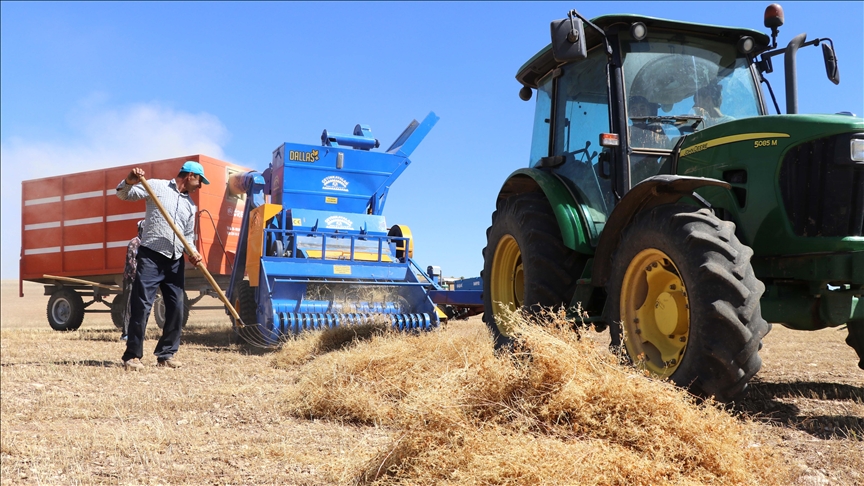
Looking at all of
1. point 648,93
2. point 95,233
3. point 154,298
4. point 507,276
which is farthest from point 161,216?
point 95,233

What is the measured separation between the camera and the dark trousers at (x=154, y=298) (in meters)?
6.14

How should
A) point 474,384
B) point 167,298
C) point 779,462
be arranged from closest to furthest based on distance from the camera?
point 779,462
point 474,384
point 167,298

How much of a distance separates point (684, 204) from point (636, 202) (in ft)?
1.06

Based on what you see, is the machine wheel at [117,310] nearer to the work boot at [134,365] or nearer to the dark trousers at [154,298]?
the dark trousers at [154,298]

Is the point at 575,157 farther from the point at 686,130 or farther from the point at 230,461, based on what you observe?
the point at 230,461

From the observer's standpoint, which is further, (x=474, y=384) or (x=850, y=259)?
(x=850, y=259)

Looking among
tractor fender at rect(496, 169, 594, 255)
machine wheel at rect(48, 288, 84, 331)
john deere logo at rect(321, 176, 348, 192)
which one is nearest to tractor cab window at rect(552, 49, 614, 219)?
tractor fender at rect(496, 169, 594, 255)

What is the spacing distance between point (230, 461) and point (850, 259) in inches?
127

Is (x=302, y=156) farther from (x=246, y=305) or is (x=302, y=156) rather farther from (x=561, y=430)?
(x=561, y=430)

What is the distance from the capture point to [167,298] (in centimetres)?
643

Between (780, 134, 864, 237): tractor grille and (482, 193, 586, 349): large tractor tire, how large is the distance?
4.62ft

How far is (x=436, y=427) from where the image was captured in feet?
8.41

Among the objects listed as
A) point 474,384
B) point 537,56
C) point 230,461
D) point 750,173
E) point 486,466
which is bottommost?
point 230,461

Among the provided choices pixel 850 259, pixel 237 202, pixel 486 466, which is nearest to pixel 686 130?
pixel 850 259
